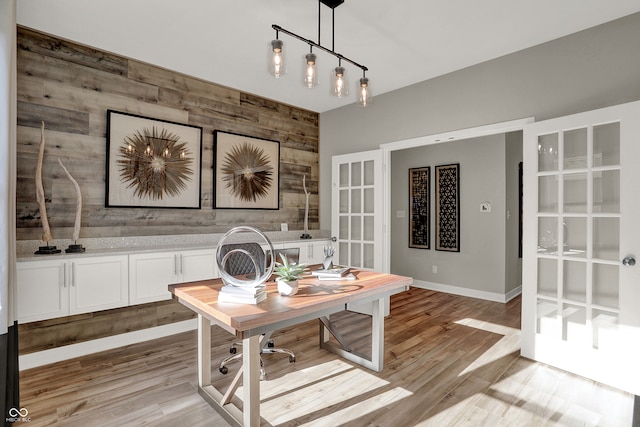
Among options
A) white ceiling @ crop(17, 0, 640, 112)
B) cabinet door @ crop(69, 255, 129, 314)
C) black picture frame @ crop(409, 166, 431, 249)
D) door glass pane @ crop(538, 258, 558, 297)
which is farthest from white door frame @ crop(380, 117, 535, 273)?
cabinet door @ crop(69, 255, 129, 314)

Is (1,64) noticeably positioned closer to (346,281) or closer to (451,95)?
(346,281)

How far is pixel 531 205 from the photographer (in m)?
2.98

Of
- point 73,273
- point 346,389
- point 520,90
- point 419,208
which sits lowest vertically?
point 346,389

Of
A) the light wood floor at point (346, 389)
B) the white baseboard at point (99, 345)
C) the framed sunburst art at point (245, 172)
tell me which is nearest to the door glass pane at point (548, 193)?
the light wood floor at point (346, 389)

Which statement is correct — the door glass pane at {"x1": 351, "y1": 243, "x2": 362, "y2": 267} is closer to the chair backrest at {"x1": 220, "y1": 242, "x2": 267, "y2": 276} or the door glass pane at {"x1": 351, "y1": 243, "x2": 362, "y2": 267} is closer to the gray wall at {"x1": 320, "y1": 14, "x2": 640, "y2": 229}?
the gray wall at {"x1": 320, "y1": 14, "x2": 640, "y2": 229}

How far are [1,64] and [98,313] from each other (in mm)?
2185

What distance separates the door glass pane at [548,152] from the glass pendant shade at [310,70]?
2076 mm

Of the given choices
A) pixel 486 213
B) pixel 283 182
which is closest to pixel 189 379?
pixel 283 182

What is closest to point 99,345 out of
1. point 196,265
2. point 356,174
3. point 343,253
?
point 196,265

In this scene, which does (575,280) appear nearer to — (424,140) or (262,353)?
(424,140)

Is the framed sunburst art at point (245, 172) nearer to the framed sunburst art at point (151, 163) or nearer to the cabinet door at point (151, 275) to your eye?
the framed sunburst art at point (151, 163)

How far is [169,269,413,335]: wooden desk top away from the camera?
5.41 feet

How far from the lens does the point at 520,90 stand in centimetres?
313

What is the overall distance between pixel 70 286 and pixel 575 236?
162 inches
